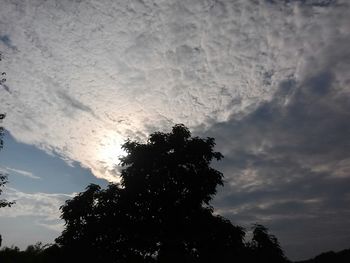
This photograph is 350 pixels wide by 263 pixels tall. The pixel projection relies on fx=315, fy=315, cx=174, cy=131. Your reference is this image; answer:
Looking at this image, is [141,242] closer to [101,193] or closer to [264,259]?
[101,193]

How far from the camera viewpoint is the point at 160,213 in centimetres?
3303

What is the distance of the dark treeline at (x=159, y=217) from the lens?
106 ft

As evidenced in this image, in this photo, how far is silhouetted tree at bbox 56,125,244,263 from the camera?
32.5m

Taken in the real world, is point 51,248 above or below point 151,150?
below

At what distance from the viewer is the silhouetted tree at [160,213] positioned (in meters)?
32.5

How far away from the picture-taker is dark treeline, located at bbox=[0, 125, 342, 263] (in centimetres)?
3238

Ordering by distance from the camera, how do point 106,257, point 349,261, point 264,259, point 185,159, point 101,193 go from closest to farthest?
point 264,259 < point 106,257 < point 185,159 < point 101,193 < point 349,261

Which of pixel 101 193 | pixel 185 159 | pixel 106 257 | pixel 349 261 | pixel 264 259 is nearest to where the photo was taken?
pixel 264 259

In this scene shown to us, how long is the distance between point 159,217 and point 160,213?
0.45m

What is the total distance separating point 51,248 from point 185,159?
18723mm

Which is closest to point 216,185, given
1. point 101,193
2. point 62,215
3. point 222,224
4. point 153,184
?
point 222,224

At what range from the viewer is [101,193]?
3750 centimetres

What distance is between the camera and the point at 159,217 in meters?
33.1

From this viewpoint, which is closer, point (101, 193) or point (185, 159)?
point (185, 159)
